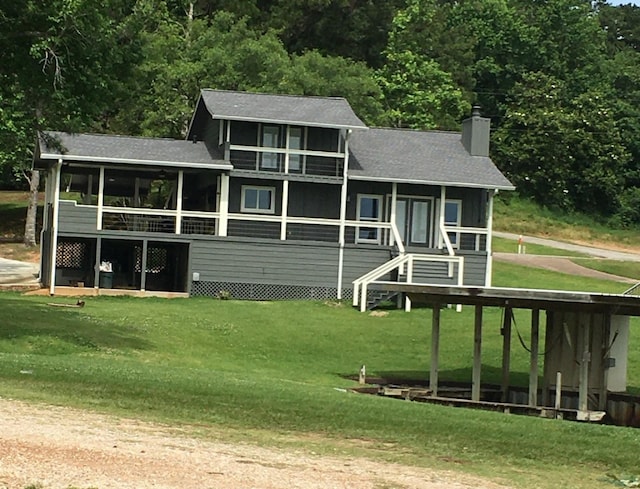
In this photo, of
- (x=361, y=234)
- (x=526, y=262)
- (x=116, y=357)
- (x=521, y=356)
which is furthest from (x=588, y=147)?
(x=116, y=357)

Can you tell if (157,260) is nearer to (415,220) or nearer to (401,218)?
(401,218)

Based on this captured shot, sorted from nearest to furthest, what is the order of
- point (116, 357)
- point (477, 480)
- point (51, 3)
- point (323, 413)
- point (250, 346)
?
point (477, 480), point (323, 413), point (51, 3), point (116, 357), point (250, 346)

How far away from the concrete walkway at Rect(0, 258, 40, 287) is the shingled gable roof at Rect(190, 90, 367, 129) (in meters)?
8.75

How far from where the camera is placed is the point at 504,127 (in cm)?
7306

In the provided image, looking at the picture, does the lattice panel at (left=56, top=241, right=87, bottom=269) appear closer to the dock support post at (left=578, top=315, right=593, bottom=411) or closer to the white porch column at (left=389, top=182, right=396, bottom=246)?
the white porch column at (left=389, top=182, right=396, bottom=246)

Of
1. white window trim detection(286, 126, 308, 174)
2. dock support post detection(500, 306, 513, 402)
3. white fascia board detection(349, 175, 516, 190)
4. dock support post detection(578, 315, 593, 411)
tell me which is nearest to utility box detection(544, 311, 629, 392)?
dock support post detection(578, 315, 593, 411)

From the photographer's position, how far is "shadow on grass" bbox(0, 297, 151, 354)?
942 inches

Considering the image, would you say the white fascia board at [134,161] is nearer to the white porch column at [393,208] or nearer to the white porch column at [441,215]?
the white porch column at [393,208]

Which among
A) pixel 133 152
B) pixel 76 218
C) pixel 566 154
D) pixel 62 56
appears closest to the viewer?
pixel 62 56

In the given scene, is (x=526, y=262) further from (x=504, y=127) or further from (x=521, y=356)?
(x=504, y=127)

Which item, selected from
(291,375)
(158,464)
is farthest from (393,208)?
(158,464)

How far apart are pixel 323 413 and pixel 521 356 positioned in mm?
15450

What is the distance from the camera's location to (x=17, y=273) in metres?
43.5

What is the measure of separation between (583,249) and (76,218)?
1140 inches
